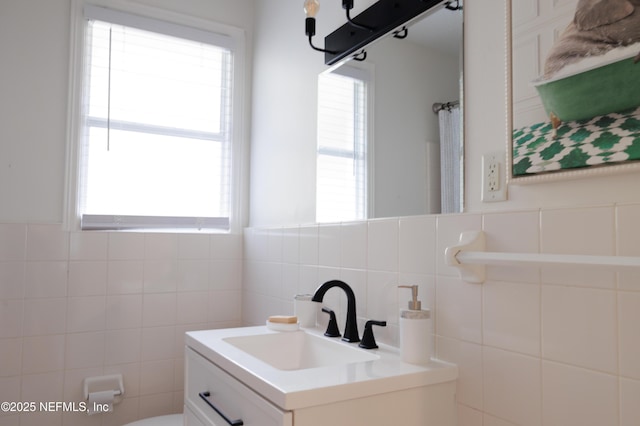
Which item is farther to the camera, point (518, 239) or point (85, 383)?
point (85, 383)

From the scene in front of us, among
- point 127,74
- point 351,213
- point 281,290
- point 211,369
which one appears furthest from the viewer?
point 127,74

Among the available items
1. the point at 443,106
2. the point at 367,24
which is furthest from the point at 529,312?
the point at 367,24

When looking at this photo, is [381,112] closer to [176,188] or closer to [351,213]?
[351,213]

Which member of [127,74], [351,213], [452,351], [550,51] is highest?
[127,74]

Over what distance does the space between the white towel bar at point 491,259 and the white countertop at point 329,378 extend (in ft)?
0.93

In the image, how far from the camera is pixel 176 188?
2613 millimetres

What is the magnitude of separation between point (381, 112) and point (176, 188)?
1373 mm

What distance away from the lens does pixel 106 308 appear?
2371 millimetres

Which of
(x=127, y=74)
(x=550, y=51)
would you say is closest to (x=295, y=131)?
(x=127, y=74)

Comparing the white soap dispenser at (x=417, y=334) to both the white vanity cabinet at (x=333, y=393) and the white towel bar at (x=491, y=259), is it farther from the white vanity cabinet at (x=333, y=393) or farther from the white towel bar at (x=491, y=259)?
the white towel bar at (x=491, y=259)

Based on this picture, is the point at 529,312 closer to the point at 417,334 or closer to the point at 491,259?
the point at 491,259

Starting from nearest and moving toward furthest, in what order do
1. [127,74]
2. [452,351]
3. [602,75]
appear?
[602,75] → [452,351] → [127,74]

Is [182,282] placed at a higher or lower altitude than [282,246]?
lower

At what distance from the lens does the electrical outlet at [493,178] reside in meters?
1.21
